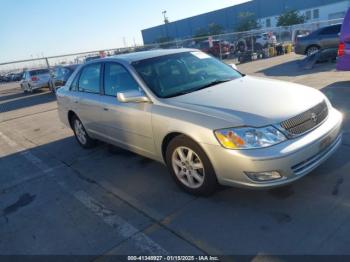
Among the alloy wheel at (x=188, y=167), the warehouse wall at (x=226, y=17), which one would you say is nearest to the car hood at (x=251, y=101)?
the alloy wheel at (x=188, y=167)

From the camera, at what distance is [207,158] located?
3365 millimetres

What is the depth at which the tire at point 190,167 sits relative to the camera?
343 cm

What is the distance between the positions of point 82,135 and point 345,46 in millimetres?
6369

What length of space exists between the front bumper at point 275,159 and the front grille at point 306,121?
7 cm

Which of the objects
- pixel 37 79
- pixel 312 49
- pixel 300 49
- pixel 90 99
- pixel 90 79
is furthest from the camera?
pixel 37 79

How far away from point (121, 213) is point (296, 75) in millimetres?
9461

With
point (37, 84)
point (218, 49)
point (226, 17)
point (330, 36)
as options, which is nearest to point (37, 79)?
point (37, 84)

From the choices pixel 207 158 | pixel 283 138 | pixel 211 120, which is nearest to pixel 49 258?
pixel 207 158

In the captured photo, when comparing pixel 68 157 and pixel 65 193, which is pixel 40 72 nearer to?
pixel 68 157

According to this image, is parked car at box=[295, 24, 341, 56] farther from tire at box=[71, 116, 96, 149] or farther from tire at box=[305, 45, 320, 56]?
tire at box=[71, 116, 96, 149]

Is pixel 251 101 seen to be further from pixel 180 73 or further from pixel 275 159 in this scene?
pixel 180 73

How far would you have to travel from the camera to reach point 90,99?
5207 millimetres

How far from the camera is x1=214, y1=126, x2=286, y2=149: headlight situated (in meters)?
3.06

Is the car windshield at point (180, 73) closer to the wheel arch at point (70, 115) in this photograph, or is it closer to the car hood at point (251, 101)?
the car hood at point (251, 101)
